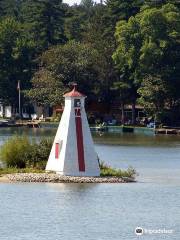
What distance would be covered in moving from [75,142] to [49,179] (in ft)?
7.13

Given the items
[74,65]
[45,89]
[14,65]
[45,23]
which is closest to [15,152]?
[74,65]

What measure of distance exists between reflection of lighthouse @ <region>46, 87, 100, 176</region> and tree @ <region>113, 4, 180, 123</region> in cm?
6510

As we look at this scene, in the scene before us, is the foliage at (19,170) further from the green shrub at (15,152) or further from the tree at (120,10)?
the tree at (120,10)

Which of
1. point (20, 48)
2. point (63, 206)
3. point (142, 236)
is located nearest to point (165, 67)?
point (20, 48)

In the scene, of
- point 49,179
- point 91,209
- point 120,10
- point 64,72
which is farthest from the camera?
point 120,10

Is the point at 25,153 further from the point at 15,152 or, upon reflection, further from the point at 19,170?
the point at 19,170

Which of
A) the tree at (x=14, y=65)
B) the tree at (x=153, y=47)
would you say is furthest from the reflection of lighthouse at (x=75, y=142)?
the tree at (x=14, y=65)

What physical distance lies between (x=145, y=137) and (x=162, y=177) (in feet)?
161

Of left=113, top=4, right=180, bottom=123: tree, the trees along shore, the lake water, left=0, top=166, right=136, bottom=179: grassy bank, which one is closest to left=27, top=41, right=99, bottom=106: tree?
the trees along shore

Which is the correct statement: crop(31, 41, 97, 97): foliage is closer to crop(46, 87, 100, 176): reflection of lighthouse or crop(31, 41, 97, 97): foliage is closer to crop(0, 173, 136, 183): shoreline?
crop(0, 173, 136, 183): shoreline

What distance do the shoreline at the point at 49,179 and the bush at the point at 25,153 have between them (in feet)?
6.65

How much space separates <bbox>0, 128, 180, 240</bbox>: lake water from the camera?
42.5 meters

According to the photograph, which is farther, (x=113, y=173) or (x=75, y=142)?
(x=113, y=173)

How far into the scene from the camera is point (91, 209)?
48406mm
